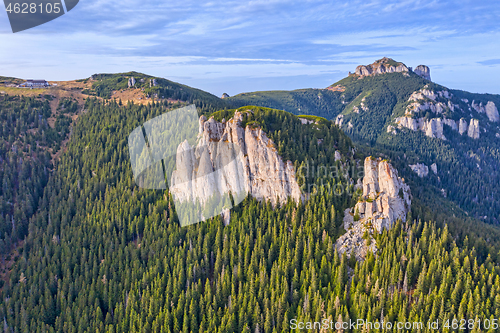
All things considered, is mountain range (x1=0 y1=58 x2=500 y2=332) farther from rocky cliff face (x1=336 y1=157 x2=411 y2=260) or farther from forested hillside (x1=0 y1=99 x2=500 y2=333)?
forested hillside (x1=0 y1=99 x2=500 y2=333)

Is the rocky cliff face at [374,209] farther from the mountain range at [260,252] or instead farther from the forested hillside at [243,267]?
the forested hillside at [243,267]

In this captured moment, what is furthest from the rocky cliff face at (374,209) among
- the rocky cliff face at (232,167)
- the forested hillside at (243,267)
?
the rocky cliff face at (232,167)

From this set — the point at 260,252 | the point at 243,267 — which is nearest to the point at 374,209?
the point at 260,252

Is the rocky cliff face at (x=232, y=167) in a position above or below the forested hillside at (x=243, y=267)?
above

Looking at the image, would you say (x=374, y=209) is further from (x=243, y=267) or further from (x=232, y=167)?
(x=232, y=167)

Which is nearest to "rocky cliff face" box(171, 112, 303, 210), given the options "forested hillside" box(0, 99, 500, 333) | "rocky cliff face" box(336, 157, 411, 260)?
"forested hillside" box(0, 99, 500, 333)
